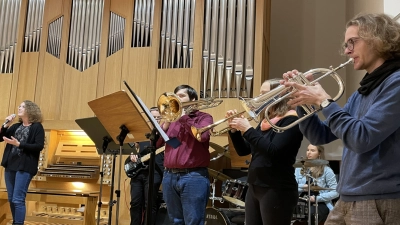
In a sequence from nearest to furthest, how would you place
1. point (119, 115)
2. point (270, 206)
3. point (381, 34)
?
point (381, 34)
point (270, 206)
point (119, 115)

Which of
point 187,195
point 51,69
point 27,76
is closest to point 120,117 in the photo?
point 187,195

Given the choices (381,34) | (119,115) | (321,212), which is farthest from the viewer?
(321,212)

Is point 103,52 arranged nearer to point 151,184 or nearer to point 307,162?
point 307,162

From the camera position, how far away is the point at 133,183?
5.53m

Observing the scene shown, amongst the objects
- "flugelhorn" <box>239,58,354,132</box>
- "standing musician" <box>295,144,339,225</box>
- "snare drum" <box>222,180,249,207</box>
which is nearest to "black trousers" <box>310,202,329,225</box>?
"standing musician" <box>295,144,339,225</box>

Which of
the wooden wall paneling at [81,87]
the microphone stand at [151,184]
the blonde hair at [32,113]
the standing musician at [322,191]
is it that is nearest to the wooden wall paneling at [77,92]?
the wooden wall paneling at [81,87]

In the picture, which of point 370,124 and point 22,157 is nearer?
point 370,124

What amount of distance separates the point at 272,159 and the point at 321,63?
5.61 meters

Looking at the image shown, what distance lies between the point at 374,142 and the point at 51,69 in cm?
647

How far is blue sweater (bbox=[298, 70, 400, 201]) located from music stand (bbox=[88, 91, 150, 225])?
190 cm

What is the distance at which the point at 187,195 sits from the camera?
3393 millimetres

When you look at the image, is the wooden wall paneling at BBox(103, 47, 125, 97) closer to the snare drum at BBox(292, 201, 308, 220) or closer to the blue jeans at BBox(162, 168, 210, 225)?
the snare drum at BBox(292, 201, 308, 220)

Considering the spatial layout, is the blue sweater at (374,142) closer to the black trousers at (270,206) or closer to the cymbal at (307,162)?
the black trousers at (270,206)

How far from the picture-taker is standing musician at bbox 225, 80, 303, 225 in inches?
104
